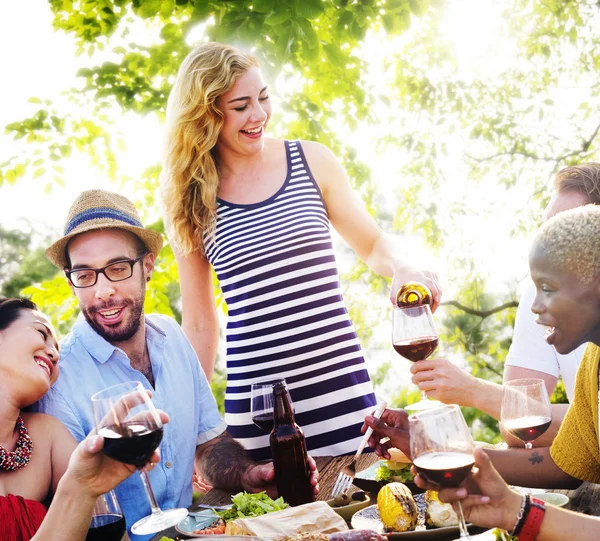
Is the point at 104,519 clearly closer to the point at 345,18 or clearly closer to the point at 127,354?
the point at 127,354

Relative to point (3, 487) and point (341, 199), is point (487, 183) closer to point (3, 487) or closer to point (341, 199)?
point (341, 199)

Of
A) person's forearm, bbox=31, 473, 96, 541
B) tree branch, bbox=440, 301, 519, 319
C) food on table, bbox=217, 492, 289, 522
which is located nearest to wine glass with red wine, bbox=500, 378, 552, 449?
food on table, bbox=217, 492, 289, 522

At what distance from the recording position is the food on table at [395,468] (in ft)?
7.58

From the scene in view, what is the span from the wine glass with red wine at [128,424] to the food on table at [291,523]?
0.93 ft

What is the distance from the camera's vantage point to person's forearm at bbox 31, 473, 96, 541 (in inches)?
70.4

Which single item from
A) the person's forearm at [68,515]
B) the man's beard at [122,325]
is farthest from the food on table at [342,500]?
the man's beard at [122,325]

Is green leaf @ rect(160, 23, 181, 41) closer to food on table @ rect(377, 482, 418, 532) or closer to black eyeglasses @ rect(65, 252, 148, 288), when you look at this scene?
black eyeglasses @ rect(65, 252, 148, 288)

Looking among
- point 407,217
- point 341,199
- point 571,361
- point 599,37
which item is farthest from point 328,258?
point 599,37

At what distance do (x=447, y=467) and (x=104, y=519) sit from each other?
0.94 m

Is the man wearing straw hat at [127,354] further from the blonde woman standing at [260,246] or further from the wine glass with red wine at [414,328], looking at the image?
the wine glass with red wine at [414,328]

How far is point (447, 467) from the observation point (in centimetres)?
154

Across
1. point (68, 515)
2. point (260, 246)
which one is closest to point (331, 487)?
point (68, 515)

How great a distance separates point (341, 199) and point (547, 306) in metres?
1.72

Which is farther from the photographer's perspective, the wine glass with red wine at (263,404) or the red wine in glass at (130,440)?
the wine glass with red wine at (263,404)
